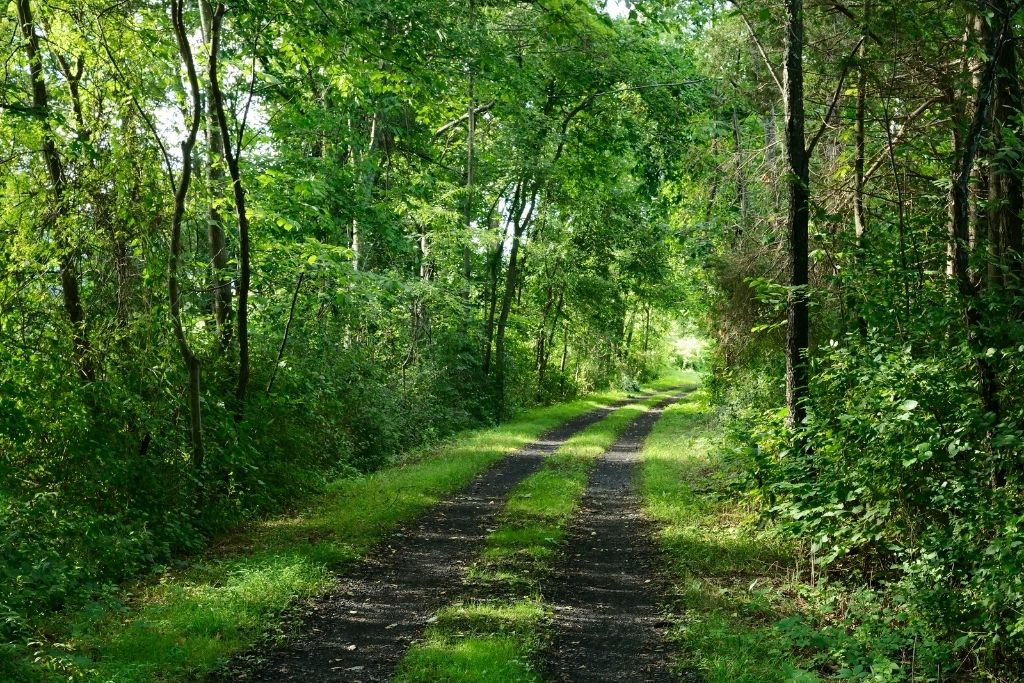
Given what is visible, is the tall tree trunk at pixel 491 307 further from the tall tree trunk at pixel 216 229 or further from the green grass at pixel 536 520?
the tall tree trunk at pixel 216 229

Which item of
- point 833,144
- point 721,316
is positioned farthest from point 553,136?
point 833,144

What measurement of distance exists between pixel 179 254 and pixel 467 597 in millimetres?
5729

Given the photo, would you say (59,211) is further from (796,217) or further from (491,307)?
(491,307)

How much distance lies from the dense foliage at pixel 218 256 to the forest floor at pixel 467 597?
0.87 m

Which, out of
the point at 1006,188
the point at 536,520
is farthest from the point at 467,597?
the point at 1006,188

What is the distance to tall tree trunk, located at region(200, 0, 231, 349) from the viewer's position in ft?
36.5

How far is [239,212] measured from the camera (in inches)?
421

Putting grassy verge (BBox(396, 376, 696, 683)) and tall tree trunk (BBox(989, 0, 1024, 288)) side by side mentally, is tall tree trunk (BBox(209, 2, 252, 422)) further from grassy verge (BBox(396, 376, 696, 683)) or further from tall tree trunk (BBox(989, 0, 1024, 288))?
tall tree trunk (BBox(989, 0, 1024, 288))

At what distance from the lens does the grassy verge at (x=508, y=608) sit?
609 centimetres

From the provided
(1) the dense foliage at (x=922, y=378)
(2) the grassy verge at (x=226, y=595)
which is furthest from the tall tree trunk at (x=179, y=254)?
(1) the dense foliage at (x=922, y=378)

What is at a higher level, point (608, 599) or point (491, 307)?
point (491, 307)

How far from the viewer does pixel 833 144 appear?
1348cm

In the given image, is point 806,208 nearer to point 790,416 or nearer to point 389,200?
point 790,416

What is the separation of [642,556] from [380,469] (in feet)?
23.6
